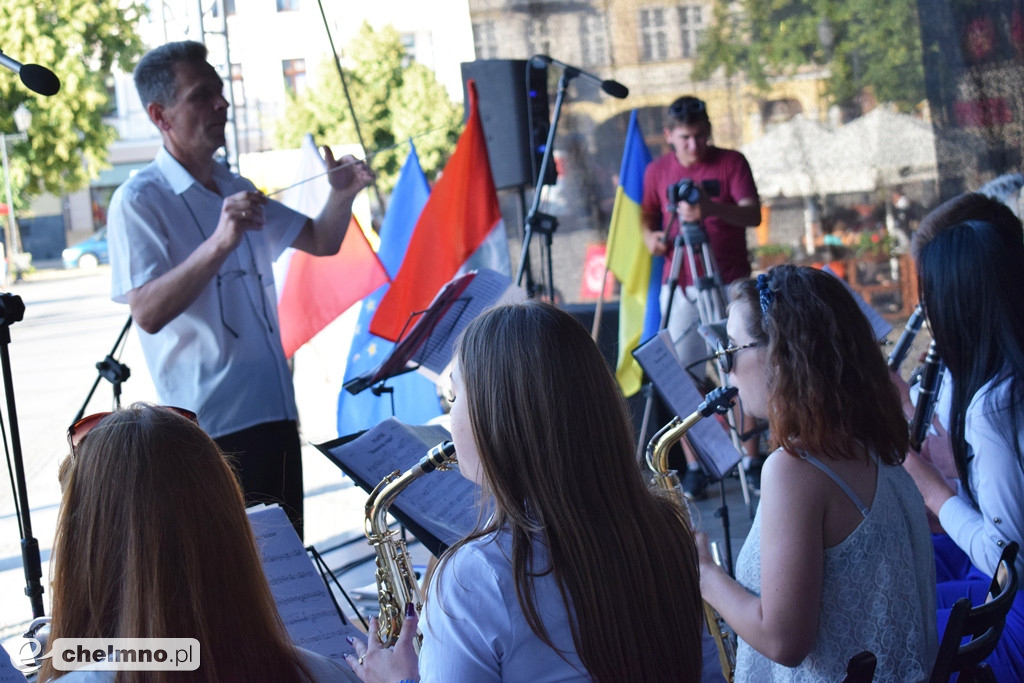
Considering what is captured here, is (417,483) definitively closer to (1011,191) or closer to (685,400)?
(685,400)

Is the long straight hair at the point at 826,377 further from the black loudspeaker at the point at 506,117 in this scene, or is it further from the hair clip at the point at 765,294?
the black loudspeaker at the point at 506,117

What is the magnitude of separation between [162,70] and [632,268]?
2.47m

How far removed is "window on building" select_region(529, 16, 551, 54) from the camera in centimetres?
543

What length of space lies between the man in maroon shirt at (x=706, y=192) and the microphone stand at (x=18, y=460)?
9.39 feet

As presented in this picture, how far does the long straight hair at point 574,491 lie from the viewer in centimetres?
112

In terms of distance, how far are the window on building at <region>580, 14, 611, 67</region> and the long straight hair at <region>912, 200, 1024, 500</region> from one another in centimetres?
375

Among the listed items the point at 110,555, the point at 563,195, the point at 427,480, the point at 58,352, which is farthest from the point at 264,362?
the point at 58,352

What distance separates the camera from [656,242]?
14.3 feet

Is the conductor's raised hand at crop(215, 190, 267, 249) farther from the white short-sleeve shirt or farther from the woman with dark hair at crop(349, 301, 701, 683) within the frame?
the woman with dark hair at crop(349, 301, 701, 683)

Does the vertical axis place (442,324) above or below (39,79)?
below

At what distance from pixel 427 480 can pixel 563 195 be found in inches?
161

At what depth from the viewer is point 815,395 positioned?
1.59m

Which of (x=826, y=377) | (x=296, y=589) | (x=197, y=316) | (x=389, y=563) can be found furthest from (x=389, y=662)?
(x=197, y=316)

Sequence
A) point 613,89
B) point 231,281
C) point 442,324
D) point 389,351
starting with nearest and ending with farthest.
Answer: point 442,324, point 231,281, point 389,351, point 613,89
